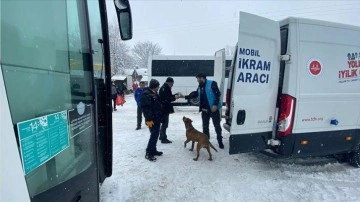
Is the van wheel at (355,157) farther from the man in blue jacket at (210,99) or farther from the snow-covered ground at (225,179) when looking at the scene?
the man in blue jacket at (210,99)

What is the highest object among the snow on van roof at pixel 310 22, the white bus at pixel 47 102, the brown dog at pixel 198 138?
the snow on van roof at pixel 310 22

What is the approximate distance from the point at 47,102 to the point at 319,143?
4163 mm

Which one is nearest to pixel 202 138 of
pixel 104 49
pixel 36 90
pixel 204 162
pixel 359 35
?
pixel 204 162

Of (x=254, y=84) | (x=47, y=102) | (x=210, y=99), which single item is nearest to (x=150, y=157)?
(x=210, y=99)

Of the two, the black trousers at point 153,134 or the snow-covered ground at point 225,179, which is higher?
the black trousers at point 153,134

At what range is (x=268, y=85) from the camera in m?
3.91

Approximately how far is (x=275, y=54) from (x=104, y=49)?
8.47 ft

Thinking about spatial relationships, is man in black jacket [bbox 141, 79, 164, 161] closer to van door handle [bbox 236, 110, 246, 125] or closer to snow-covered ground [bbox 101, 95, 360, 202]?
snow-covered ground [bbox 101, 95, 360, 202]

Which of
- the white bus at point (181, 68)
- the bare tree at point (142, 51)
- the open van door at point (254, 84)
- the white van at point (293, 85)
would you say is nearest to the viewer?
the open van door at point (254, 84)

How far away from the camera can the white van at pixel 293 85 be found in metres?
3.71

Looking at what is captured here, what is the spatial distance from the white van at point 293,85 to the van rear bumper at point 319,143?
2 centimetres

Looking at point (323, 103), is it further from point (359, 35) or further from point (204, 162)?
point (204, 162)

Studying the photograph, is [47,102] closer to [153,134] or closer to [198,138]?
[153,134]

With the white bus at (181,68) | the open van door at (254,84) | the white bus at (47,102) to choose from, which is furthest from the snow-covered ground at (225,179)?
the white bus at (181,68)
